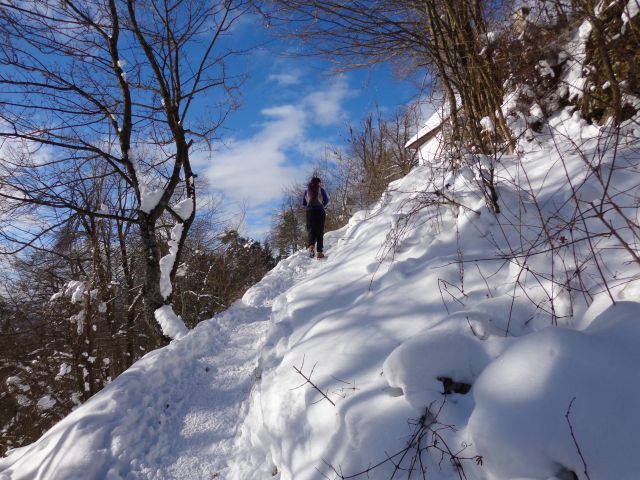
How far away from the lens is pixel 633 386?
1.10 metres

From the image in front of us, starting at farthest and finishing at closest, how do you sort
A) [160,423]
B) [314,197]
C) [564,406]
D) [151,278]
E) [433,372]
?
[314,197], [151,278], [160,423], [433,372], [564,406]

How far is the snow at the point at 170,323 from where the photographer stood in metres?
4.77

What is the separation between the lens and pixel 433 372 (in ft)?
5.24

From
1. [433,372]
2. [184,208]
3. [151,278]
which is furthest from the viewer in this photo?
[184,208]

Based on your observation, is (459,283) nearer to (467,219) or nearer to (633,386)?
(467,219)

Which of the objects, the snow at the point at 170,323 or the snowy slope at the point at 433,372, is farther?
the snow at the point at 170,323

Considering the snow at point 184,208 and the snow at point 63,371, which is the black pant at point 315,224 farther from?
the snow at point 63,371

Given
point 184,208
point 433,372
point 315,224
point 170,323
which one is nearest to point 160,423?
point 170,323

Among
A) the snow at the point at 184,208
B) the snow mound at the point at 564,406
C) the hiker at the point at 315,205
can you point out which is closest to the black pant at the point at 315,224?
the hiker at the point at 315,205

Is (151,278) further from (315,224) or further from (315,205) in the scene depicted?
(315,205)

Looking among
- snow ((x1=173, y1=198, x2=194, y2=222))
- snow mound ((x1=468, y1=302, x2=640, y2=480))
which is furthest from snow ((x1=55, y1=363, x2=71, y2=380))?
snow mound ((x1=468, y1=302, x2=640, y2=480))

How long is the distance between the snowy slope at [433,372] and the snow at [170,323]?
0.71 meters

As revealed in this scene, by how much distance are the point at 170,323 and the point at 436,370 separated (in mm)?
4396

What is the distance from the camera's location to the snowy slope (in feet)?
3.78
